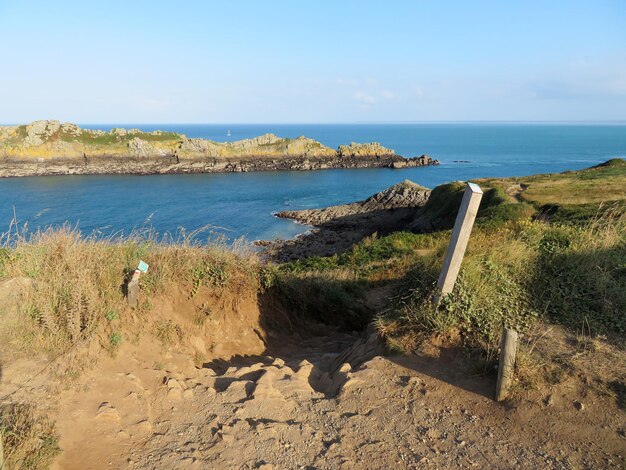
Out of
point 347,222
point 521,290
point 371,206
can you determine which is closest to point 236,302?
point 521,290

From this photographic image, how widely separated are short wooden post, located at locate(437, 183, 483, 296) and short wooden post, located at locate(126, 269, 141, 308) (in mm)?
5426

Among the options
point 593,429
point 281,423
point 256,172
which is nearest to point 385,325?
point 281,423

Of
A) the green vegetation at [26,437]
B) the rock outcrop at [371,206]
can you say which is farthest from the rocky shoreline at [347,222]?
the green vegetation at [26,437]

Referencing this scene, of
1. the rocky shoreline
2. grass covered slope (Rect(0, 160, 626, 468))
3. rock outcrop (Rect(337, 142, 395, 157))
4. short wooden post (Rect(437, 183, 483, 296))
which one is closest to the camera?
grass covered slope (Rect(0, 160, 626, 468))

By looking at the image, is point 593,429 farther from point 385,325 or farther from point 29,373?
point 29,373

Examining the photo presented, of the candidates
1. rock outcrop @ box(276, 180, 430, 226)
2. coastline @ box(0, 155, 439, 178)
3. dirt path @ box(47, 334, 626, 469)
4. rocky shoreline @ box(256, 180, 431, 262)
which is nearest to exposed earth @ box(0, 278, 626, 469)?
dirt path @ box(47, 334, 626, 469)

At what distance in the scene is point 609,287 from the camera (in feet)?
24.5

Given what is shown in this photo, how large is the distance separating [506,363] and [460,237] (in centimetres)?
207

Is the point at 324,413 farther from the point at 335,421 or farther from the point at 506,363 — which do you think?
the point at 506,363

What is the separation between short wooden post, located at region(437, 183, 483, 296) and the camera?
21.0ft

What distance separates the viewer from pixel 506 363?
5.49 metres

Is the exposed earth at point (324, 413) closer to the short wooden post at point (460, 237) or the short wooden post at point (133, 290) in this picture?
the short wooden post at point (133, 290)

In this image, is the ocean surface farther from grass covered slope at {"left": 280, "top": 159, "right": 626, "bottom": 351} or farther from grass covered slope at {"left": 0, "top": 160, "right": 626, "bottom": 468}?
grass covered slope at {"left": 280, "top": 159, "right": 626, "bottom": 351}

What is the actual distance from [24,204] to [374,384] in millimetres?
64324
